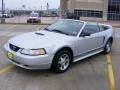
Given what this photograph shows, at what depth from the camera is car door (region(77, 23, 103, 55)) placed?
718 cm

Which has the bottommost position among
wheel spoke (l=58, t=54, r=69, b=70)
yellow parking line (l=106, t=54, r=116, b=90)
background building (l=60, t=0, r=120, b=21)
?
yellow parking line (l=106, t=54, r=116, b=90)

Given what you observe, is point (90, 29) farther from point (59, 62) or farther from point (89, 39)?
point (59, 62)

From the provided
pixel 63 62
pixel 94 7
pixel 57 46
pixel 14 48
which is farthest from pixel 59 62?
pixel 94 7

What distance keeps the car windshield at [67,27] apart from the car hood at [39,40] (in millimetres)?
305

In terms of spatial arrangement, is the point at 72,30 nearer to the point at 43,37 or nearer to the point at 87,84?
the point at 43,37

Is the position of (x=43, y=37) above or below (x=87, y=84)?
above

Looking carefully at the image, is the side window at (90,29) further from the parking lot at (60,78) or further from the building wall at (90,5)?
the building wall at (90,5)

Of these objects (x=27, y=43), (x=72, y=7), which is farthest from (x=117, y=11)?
(x=27, y=43)

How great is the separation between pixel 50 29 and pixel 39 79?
2.19 m

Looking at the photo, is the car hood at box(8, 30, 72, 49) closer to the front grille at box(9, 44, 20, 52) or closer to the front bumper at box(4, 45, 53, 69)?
the front grille at box(9, 44, 20, 52)

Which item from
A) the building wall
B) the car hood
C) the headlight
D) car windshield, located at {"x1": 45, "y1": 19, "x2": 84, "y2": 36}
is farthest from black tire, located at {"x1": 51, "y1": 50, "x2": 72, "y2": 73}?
the building wall

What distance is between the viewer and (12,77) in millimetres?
6145

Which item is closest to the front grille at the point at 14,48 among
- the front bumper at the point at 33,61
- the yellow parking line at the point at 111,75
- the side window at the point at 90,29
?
the front bumper at the point at 33,61

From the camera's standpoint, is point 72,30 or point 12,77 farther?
point 72,30
